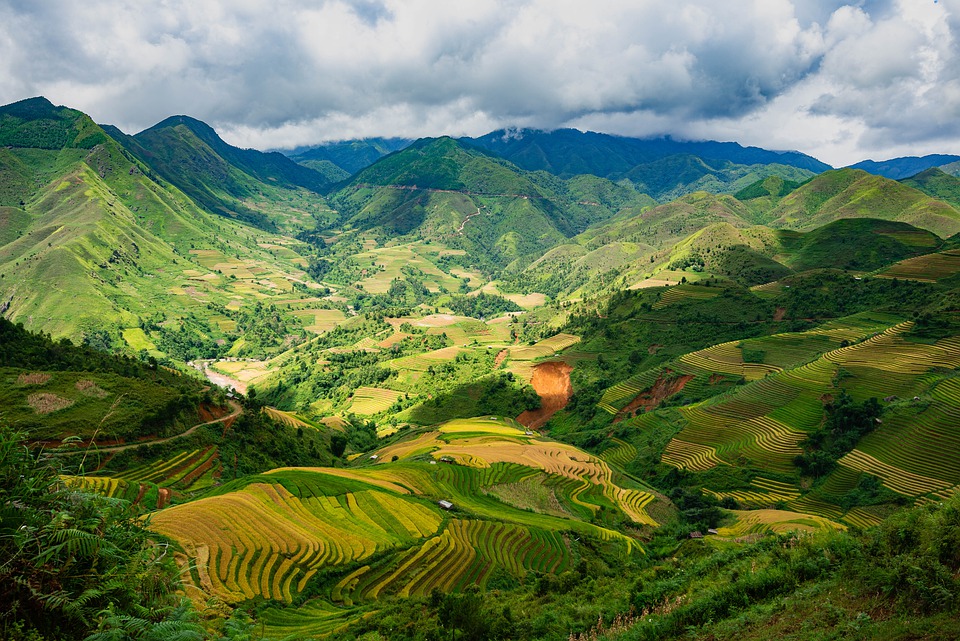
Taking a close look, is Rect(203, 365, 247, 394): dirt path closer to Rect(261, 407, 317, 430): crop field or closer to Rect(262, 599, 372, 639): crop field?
Rect(261, 407, 317, 430): crop field

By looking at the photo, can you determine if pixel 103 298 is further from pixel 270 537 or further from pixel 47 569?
pixel 47 569

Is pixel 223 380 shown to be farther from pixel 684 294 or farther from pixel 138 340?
pixel 684 294

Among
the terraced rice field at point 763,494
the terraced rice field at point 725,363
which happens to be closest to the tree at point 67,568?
the terraced rice field at point 763,494

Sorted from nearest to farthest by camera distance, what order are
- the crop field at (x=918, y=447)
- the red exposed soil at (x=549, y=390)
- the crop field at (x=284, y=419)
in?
the crop field at (x=918, y=447) < the crop field at (x=284, y=419) < the red exposed soil at (x=549, y=390)

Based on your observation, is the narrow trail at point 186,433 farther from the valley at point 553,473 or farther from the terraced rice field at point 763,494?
the terraced rice field at point 763,494

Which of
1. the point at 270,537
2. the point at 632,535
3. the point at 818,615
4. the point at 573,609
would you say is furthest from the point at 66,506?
the point at 632,535

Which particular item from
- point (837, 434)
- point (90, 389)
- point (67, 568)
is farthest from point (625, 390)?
point (67, 568)
